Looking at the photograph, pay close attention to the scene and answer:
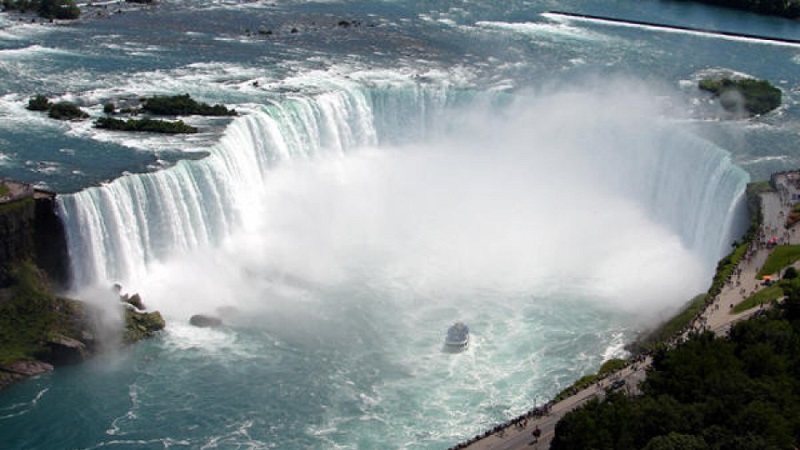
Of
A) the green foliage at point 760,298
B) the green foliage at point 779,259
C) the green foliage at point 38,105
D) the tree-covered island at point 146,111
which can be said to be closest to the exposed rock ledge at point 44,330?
the tree-covered island at point 146,111

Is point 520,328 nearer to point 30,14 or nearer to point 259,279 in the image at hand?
point 259,279

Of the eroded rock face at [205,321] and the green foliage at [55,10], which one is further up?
the green foliage at [55,10]

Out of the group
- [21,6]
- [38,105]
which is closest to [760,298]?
[38,105]

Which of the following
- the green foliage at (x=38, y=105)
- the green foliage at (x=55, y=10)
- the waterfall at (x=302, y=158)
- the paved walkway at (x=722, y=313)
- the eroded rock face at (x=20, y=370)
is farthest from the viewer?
the green foliage at (x=55, y=10)

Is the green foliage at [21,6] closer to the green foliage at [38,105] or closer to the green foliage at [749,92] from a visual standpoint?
the green foliage at [38,105]

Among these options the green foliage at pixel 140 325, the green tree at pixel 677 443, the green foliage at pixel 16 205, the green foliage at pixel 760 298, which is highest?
the green foliage at pixel 16 205

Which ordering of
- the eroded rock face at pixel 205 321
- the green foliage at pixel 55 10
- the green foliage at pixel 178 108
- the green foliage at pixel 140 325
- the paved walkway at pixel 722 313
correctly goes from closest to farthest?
1. the paved walkway at pixel 722 313
2. the green foliage at pixel 140 325
3. the eroded rock face at pixel 205 321
4. the green foliage at pixel 178 108
5. the green foliage at pixel 55 10
